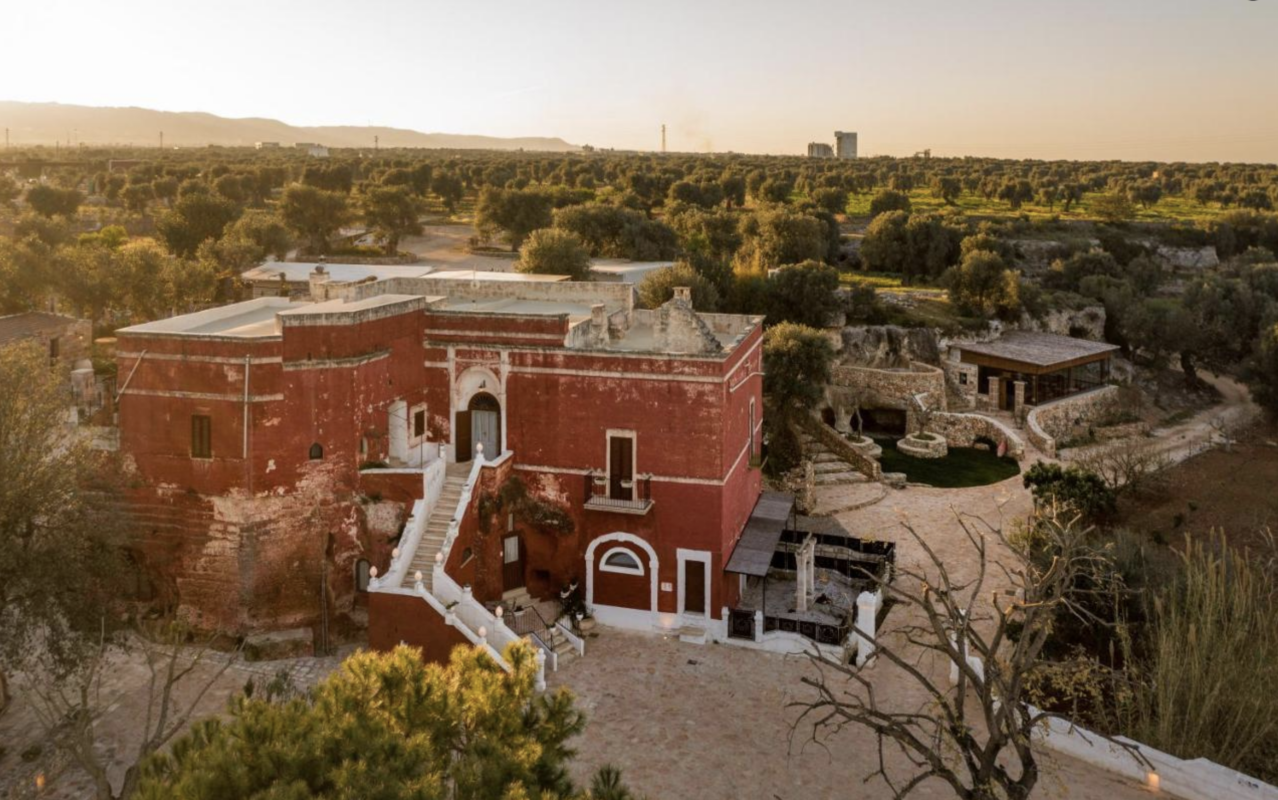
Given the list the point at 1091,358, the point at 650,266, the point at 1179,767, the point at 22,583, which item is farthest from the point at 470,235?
the point at 1179,767

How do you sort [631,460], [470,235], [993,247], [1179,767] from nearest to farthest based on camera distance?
[1179,767] → [631,460] → [993,247] → [470,235]

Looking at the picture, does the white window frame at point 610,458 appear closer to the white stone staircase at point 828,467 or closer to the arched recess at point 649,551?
the arched recess at point 649,551

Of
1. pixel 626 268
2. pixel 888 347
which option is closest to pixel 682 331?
pixel 888 347

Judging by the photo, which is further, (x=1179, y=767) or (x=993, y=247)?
(x=993, y=247)

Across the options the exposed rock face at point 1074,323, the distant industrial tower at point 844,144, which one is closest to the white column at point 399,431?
the exposed rock face at point 1074,323

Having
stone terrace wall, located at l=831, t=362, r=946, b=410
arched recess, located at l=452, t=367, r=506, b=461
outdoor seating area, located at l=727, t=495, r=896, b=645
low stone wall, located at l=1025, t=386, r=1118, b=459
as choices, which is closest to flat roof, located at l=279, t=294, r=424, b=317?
arched recess, located at l=452, t=367, r=506, b=461

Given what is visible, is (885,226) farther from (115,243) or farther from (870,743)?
(870,743)

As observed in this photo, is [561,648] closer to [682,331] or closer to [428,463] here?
[428,463]
